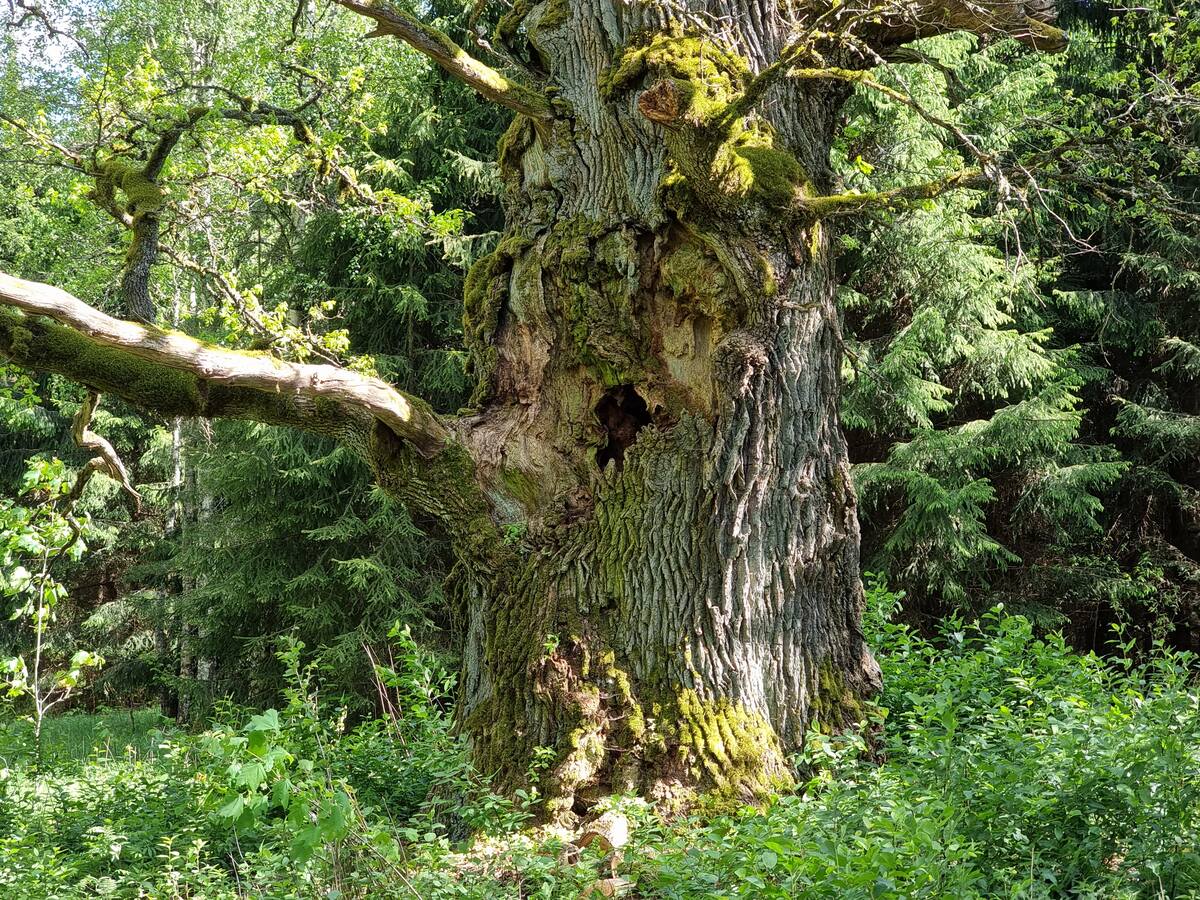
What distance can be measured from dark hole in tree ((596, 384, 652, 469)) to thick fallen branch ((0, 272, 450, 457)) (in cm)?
76

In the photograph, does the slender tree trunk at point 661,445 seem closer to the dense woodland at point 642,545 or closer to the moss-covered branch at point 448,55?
the dense woodland at point 642,545

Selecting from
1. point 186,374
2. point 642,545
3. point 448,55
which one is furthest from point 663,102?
point 186,374

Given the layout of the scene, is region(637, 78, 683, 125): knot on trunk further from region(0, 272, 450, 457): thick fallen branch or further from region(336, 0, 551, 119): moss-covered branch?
region(0, 272, 450, 457): thick fallen branch

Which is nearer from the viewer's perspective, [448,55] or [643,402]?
[448,55]

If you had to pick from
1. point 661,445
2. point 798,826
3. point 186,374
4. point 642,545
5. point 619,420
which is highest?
point 186,374

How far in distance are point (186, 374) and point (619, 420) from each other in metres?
2.02

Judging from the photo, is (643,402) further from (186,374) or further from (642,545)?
(186,374)

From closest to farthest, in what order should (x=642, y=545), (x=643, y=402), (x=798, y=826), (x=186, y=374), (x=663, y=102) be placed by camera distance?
(x=798, y=826) → (x=663, y=102) → (x=642, y=545) → (x=186, y=374) → (x=643, y=402)

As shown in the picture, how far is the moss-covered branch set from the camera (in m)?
4.54

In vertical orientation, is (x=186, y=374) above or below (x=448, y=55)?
below

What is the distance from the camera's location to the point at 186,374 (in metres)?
4.69

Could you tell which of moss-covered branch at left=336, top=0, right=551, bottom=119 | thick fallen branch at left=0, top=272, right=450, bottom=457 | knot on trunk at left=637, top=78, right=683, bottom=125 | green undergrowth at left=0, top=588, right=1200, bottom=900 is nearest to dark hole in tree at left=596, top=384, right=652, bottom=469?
thick fallen branch at left=0, top=272, right=450, bottom=457

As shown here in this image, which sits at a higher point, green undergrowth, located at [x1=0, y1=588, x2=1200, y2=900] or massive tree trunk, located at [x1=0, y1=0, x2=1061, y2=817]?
massive tree trunk, located at [x1=0, y1=0, x2=1061, y2=817]

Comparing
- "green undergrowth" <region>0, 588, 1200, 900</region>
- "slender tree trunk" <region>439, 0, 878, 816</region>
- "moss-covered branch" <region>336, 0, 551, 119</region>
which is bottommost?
"green undergrowth" <region>0, 588, 1200, 900</region>
